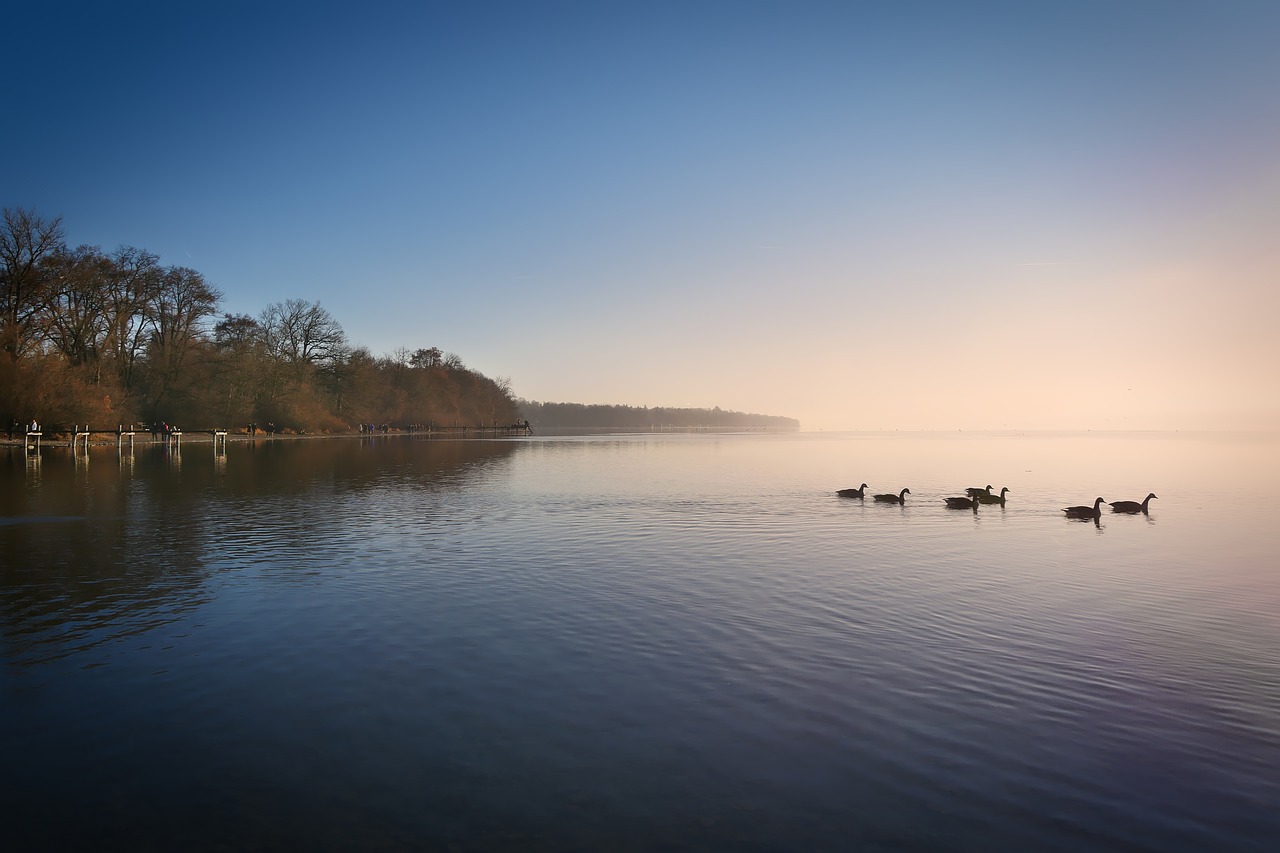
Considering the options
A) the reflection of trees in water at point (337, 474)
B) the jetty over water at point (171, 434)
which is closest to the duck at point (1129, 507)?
the reflection of trees in water at point (337, 474)

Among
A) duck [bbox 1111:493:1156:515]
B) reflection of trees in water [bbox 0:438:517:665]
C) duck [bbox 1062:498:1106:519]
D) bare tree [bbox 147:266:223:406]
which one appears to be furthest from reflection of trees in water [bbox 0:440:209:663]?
bare tree [bbox 147:266:223:406]

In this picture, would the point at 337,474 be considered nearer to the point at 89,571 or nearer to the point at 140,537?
the point at 140,537

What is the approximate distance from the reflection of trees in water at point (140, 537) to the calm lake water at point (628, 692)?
0.51 feet

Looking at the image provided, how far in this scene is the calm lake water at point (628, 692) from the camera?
5887 mm

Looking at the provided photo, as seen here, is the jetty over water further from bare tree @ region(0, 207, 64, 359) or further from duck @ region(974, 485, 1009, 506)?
duck @ region(974, 485, 1009, 506)

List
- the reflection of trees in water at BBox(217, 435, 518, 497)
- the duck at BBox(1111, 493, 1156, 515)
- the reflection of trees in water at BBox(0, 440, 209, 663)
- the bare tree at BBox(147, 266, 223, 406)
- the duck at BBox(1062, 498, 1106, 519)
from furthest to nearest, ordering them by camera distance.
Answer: the bare tree at BBox(147, 266, 223, 406) < the reflection of trees in water at BBox(217, 435, 518, 497) < the duck at BBox(1111, 493, 1156, 515) < the duck at BBox(1062, 498, 1106, 519) < the reflection of trees in water at BBox(0, 440, 209, 663)

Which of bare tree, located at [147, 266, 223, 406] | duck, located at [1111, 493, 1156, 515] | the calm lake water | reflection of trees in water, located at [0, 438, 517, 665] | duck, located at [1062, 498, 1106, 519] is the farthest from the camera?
bare tree, located at [147, 266, 223, 406]

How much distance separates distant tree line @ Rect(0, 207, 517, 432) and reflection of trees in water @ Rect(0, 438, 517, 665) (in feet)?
73.1

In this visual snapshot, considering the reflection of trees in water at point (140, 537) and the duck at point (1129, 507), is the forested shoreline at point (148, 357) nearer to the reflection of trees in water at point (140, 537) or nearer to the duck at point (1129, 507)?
the reflection of trees in water at point (140, 537)

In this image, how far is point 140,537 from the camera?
18906 mm

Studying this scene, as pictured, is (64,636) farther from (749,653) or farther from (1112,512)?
(1112,512)

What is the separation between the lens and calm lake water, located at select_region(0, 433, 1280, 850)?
589cm

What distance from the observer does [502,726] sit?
7602 mm

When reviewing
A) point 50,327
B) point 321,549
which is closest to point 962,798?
point 321,549
